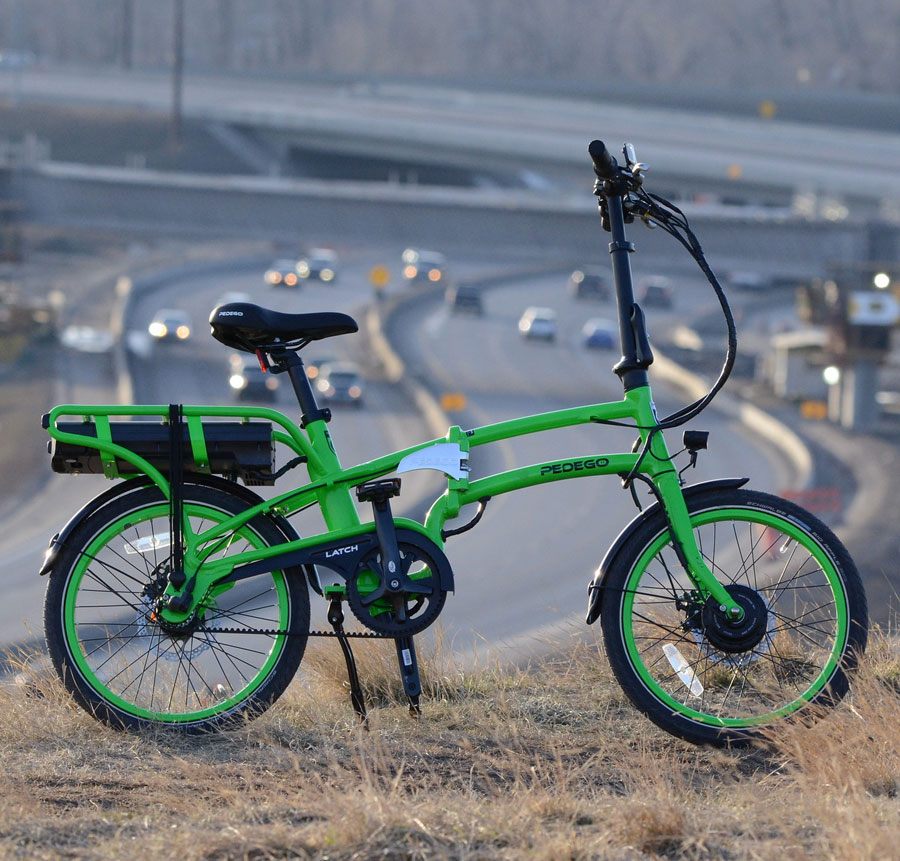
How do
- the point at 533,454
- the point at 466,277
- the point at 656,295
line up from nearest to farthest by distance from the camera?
the point at 533,454
the point at 656,295
the point at 466,277

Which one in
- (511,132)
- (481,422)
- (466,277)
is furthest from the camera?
(466,277)

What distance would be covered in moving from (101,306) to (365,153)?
2058 cm

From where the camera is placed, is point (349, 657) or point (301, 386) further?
point (301, 386)

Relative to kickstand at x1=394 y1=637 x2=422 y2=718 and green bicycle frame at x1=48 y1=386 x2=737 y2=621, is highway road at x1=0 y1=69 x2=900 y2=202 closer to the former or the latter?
green bicycle frame at x1=48 y1=386 x2=737 y2=621

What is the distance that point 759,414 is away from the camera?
5859 centimetres

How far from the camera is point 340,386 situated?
5950 cm

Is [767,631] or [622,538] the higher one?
[622,538]

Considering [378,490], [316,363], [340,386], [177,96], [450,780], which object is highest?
[177,96]

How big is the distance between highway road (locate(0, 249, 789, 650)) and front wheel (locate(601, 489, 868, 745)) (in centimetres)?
767

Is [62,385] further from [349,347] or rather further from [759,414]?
[759,414]

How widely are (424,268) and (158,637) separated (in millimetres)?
93574

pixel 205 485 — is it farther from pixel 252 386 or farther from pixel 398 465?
pixel 252 386

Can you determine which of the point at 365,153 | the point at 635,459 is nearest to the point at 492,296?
the point at 365,153

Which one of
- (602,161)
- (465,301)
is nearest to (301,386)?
(602,161)
